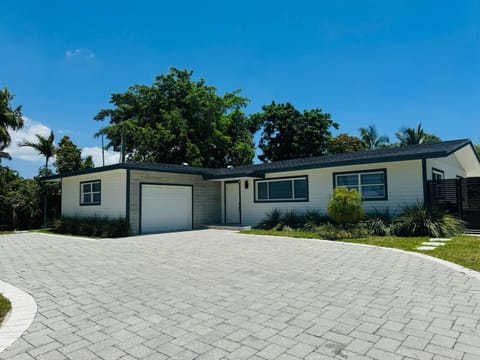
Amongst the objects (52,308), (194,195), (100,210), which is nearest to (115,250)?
(52,308)

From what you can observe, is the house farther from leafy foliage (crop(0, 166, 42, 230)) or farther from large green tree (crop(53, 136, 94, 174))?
large green tree (crop(53, 136, 94, 174))

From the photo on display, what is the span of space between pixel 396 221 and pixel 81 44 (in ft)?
48.5

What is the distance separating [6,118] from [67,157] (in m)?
5.06

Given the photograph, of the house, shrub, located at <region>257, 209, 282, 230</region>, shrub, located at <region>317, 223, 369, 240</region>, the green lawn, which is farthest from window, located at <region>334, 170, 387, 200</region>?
shrub, located at <region>257, 209, 282, 230</region>

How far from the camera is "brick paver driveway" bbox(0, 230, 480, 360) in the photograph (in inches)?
110

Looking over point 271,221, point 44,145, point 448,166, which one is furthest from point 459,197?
point 44,145

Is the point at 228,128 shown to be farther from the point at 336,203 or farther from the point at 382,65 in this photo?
the point at 336,203

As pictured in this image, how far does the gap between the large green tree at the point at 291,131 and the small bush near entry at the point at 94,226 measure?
63.3ft

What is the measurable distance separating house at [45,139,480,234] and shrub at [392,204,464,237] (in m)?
0.87

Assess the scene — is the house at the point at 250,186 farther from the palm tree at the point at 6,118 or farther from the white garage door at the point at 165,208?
the palm tree at the point at 6,118

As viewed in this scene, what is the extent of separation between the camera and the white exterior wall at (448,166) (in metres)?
12.0

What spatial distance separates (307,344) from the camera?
285cm

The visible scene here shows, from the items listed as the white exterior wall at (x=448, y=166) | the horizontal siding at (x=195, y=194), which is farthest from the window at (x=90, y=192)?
the white exterior wall at (x=448, y=166)

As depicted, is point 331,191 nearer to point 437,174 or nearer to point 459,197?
point 437,174
